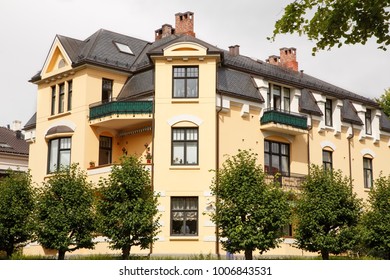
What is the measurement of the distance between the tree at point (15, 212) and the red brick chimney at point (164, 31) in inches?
519

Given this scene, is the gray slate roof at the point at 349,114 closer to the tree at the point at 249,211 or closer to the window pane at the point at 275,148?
the window pane at the point at 275,148

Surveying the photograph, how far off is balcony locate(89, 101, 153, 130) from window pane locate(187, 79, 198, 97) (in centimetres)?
212

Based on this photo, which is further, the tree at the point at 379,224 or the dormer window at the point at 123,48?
the dormer window at the point at 123,48

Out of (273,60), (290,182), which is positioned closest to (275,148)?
(290,182)

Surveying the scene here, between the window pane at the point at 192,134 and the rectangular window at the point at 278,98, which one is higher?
the rectangular window at the point at 278,98

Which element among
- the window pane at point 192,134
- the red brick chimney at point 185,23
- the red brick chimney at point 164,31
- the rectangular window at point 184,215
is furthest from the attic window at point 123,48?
the rectangular window at point 184,215

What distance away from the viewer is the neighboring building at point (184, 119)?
1251 inches

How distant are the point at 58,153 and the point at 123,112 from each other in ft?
18.0

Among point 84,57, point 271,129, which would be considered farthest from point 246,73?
point 84,57

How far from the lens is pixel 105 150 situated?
1391 inches

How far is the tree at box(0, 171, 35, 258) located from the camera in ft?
102

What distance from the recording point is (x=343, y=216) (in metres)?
29.5

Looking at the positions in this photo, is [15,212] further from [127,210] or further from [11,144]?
[11,144]

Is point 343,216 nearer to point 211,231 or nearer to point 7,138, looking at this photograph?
point 211,231
